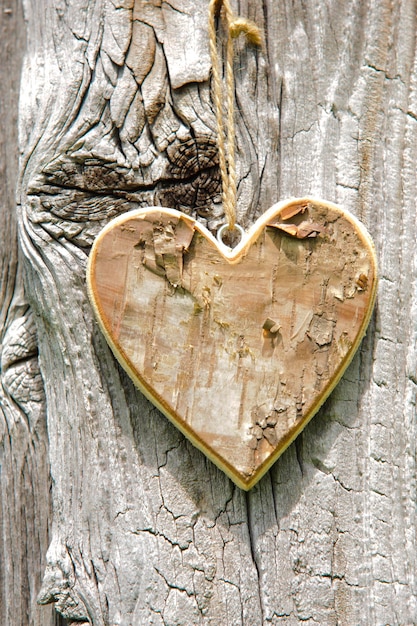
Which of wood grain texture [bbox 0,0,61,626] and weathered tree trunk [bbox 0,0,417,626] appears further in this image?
wood grain texture [bbox 0,0,61,626]

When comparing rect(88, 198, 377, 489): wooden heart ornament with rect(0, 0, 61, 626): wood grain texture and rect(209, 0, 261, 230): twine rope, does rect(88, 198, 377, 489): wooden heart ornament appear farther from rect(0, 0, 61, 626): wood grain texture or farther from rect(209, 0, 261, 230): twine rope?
rect(0, 0, 61, 626): wood grain texture

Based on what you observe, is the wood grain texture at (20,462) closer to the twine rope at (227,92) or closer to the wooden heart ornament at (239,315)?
the wooden heart ornament at (239,315)

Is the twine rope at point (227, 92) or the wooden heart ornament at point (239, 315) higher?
the twine rope at point (227, 92)

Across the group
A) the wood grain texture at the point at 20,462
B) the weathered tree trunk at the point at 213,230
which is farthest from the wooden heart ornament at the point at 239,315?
the wood grain texture at the point at 20,462

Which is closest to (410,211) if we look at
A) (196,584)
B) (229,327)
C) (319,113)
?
(319,113)

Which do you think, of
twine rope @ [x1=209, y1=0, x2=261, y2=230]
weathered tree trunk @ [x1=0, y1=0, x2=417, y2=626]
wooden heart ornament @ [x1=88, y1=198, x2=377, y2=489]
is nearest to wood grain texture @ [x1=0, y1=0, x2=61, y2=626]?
weathered tree trunk @ [x1=0, y1=0, x2=417, y2=626]

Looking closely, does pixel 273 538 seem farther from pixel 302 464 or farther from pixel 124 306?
pixel 124 306
